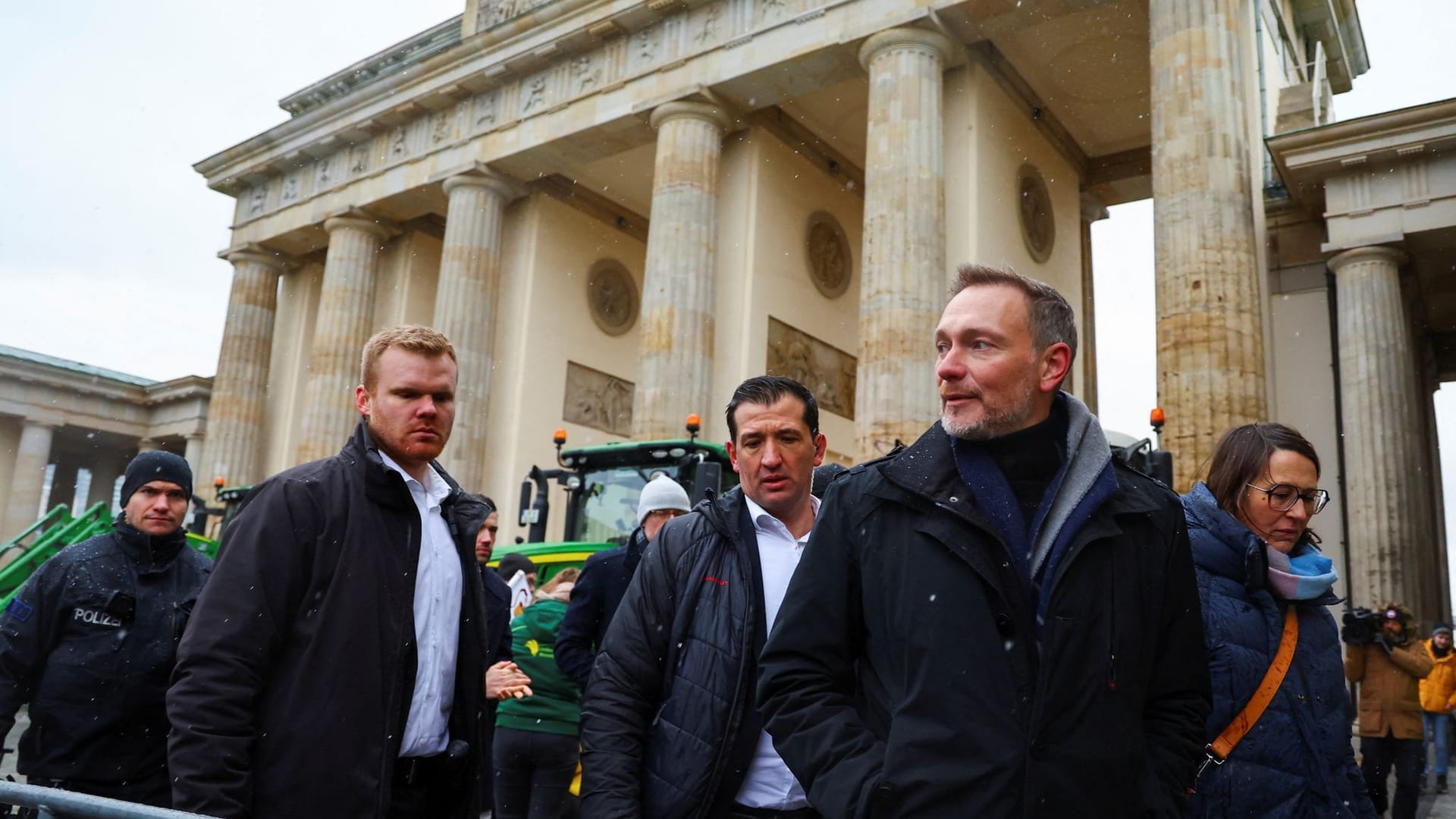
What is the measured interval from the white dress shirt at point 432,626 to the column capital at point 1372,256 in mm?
14194

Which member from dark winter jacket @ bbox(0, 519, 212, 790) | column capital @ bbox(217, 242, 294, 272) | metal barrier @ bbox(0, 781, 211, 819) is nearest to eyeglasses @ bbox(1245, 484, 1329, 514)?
metal barrier @ bbox(0, 781, 211, 819)

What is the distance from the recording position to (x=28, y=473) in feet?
98.5

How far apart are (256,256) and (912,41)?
58.7 ft

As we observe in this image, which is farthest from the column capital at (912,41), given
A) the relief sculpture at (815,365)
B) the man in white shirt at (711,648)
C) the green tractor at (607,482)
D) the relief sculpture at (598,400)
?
the man in white shirt at (711,648)

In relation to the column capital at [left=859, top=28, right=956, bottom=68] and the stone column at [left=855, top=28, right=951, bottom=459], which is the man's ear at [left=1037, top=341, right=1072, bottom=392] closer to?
the stone column at [left=855, top=28, right=951, bottom=459]

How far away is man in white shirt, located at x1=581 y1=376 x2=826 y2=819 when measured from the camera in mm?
2695

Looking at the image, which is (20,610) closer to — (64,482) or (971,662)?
(971,662)

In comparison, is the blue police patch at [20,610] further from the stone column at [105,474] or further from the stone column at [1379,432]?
the stone column at [105,474]

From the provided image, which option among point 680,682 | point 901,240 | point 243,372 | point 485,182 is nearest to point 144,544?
point 680,682

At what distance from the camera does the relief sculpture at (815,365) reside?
19.3 metres

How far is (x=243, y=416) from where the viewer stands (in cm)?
2558

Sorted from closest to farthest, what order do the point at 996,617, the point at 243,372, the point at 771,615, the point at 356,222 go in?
the point at 996,617, the point at 771,615, the point at 356,222, the point at 243,372

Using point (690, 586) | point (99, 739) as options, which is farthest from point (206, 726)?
point (99, 739)

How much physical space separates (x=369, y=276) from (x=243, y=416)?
15.9ft
